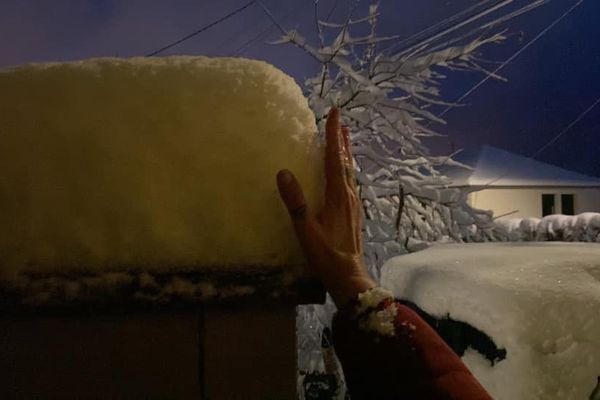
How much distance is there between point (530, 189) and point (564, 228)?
14596 millimetres

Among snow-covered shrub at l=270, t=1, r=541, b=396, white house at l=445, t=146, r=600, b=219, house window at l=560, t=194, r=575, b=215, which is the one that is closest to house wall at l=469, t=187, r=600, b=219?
white house at l=445, t=146, r=600, b=219

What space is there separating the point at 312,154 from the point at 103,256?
17.9 inches

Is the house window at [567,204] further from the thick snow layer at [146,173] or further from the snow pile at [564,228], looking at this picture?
the thick snow layer at [146,173]

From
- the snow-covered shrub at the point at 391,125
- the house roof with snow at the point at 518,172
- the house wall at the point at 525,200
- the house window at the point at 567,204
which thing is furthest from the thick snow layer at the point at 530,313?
the house window at the point at 567,204

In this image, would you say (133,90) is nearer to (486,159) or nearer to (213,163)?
(213,163)

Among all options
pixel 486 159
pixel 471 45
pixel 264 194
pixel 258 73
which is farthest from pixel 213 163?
pixel 486 159

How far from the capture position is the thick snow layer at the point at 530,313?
415 cm

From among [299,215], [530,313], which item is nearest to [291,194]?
[299,215]

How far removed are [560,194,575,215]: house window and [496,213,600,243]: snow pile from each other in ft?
48.6

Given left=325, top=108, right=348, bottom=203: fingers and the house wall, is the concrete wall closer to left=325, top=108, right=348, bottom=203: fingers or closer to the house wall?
left=325, top=108, right=348, bottom=203: fingers

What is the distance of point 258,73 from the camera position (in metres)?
1.29

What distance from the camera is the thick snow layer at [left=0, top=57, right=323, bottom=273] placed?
3.92ft

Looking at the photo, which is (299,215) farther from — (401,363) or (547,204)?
(547,204)

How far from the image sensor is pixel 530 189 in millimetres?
30609
